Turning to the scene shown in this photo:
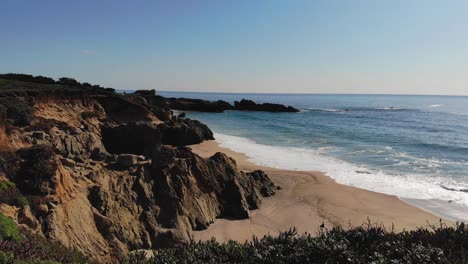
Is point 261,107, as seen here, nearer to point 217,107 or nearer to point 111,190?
point 217,107

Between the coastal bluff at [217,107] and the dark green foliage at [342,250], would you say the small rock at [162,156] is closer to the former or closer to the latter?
the dark green foliage at [342,250]

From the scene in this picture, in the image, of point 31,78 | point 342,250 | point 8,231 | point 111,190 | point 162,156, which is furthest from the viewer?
point 31,78

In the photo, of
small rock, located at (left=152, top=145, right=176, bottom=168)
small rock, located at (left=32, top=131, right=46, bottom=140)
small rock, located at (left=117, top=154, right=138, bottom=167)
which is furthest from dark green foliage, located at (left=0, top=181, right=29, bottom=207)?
small rock, located at (left=32, top=131, right=46, bottom=140)

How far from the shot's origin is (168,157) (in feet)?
44.2

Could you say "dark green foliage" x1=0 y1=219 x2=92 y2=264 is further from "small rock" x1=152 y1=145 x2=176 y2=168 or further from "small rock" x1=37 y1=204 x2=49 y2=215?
"small rock" x1=152 y1=145 x2=176 y2=168

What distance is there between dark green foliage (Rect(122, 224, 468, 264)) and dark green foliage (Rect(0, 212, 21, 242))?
1.96 m

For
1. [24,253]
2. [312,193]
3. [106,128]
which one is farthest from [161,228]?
[106,128]

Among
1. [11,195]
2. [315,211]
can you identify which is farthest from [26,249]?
[315,211]

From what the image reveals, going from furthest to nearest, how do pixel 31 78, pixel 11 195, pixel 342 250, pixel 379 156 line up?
pixel 31 78 → pixel 379 156 → pixel 11 195 → pixel 342 250

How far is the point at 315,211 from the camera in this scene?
1516cm

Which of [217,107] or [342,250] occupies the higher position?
[342,250]

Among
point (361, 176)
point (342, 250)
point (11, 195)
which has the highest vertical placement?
point (11, 195)

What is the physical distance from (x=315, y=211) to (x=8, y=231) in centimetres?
1099

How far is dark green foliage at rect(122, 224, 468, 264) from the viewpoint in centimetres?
632
